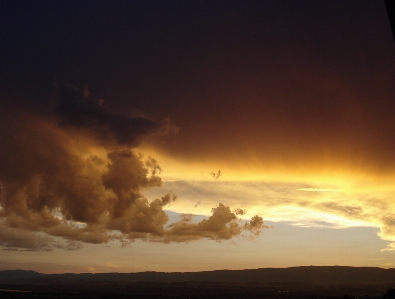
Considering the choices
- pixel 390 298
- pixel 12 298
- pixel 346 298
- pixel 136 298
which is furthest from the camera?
pixel 136 298

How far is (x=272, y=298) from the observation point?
14375cm

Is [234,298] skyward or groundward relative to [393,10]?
groundward

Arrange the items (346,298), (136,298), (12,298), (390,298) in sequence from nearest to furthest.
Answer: (390,298)
(346,298)
(12,298)
(136,298)

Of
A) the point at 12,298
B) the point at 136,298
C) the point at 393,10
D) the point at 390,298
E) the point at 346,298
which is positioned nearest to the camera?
the point at 393,10

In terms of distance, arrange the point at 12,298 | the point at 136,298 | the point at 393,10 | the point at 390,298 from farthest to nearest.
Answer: the point at 136,298 → the point at 12,298 → the point at 390,298 → the point at 393,10

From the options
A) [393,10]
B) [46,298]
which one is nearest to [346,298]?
[393,10]

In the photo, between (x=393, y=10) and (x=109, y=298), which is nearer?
(x=393, y=10)

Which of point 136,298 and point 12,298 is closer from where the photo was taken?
point 12,298

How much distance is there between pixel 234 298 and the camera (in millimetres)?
145000

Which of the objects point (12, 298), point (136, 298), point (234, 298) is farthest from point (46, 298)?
point (234, 298)

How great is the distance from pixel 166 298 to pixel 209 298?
15.3 metres

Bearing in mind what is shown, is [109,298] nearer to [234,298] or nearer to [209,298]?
[209,298]

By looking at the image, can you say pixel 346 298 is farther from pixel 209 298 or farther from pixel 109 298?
pixel 109 298

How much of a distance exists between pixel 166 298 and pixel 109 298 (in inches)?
790
